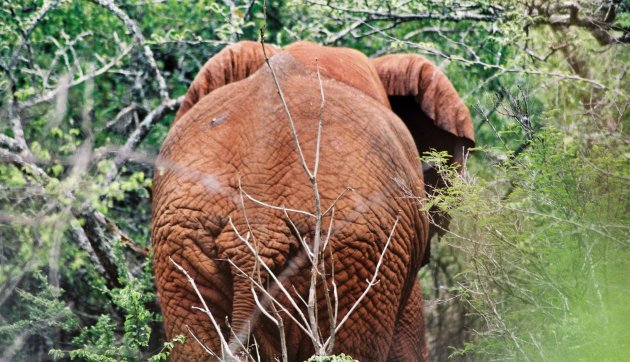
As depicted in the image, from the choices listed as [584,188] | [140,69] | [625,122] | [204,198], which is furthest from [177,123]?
[140,69]

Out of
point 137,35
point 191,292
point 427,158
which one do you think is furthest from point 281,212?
point 137,35

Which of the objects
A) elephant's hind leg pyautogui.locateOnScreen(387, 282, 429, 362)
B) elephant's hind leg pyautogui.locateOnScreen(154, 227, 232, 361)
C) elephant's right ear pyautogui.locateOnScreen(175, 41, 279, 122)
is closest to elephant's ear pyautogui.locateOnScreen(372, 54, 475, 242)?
elephant's hind leg pyautogui.locateOnScreen(387, 282, 429, 362)

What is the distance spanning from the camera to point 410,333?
16.1ft

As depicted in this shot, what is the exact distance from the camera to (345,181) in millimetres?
3879

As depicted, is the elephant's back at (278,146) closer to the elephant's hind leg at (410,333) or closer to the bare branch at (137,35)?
the elephant's hind leg at (410,333)

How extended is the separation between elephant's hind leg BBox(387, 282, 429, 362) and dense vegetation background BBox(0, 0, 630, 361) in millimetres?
237

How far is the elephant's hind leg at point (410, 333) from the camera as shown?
15.9 feet

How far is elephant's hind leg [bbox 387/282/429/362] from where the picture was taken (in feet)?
15.9

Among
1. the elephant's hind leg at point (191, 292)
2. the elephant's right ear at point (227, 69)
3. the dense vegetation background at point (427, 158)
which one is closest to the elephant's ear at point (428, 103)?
the dense vegetation background at point (427, 158)

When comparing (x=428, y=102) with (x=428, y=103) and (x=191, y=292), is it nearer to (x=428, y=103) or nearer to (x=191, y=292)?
(x=428, y=103)

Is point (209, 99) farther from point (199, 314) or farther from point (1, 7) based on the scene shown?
point (1, 7)

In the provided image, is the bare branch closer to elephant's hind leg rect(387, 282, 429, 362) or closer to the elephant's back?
the elephant's back

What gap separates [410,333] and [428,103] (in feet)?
3.73

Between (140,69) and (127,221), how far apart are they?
39.3 inches
